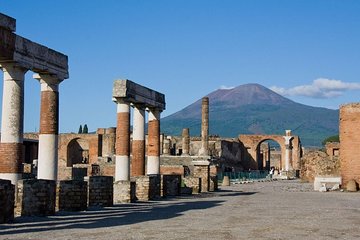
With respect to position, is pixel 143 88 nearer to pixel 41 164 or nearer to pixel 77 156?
pixel 41 164

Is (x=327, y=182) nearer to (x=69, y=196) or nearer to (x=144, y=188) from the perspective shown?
(x=144, y=188)

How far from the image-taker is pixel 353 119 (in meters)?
28.5

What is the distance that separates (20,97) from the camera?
14.3 metres

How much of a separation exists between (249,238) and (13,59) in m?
7.49

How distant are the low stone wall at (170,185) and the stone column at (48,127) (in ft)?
21.0

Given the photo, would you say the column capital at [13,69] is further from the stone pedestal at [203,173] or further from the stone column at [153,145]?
the stone pedestal at [203,173]

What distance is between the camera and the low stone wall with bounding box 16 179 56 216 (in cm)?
1277

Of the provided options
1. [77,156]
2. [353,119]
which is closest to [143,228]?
[353,119]

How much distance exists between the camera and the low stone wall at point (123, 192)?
18422 millimetres

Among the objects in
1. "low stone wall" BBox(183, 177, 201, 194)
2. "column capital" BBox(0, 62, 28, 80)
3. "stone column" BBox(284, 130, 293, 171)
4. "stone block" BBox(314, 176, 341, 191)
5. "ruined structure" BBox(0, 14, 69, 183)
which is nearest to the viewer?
"ruined structure" BBox(0, 14, 69, 183)

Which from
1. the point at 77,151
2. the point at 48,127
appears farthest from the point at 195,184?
the point at 77,151

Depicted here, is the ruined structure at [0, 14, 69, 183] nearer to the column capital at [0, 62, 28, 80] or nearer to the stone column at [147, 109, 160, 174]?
the column capital at [0, 62, 28, 80]

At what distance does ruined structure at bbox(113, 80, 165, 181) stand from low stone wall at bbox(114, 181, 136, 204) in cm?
217

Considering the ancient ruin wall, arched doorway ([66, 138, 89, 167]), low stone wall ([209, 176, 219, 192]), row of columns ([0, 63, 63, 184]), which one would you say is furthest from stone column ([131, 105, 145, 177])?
arched doorway ([66, 138, 89, 167])
